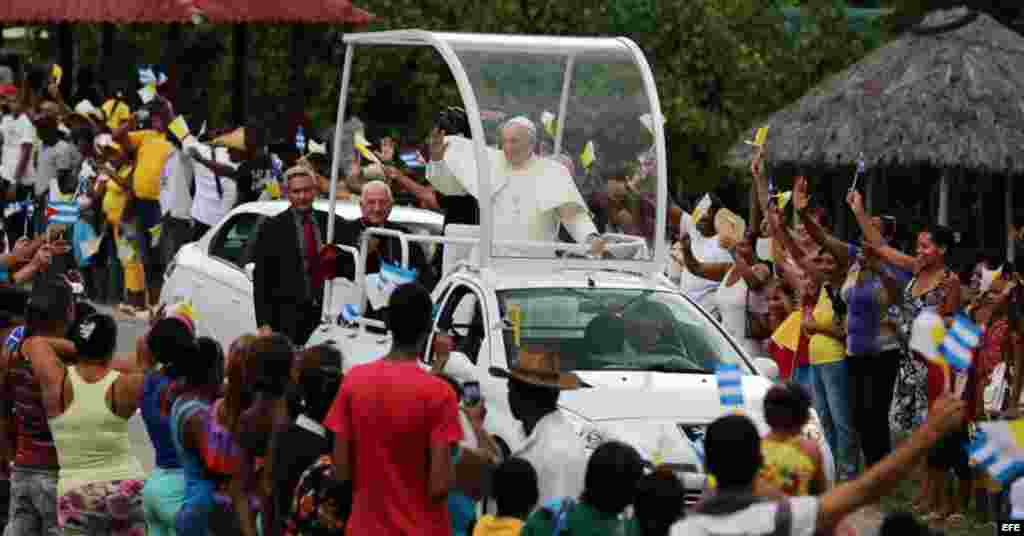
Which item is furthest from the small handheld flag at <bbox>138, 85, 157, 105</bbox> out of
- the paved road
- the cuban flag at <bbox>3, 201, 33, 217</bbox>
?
the cuban flag at <bbox>3, 201, 33, 217</bbox>

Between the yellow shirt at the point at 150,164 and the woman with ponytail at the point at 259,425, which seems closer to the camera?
the woman with ponytail at the point at 259,425

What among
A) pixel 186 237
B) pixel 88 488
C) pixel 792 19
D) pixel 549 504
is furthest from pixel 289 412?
pixel 792 19

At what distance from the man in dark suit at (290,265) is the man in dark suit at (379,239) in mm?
268

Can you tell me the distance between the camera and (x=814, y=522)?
580 centimetres

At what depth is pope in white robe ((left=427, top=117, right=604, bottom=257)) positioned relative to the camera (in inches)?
477

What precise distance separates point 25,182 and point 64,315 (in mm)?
Result: 15288

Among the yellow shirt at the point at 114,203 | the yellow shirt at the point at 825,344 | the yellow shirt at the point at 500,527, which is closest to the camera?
the yellow shirt at the point at 500,527

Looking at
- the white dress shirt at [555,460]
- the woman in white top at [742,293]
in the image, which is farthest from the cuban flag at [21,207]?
the white dress shirt at [555,460]

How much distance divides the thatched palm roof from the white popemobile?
7.30 metres

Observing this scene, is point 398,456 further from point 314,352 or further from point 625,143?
point 625,143

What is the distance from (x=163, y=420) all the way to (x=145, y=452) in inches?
201

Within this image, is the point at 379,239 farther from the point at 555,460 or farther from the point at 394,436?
the point at 394,436

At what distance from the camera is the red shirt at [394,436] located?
22.1 ft

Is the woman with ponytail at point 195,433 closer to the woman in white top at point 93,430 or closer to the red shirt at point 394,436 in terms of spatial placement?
the woman in white top at point 93,430
